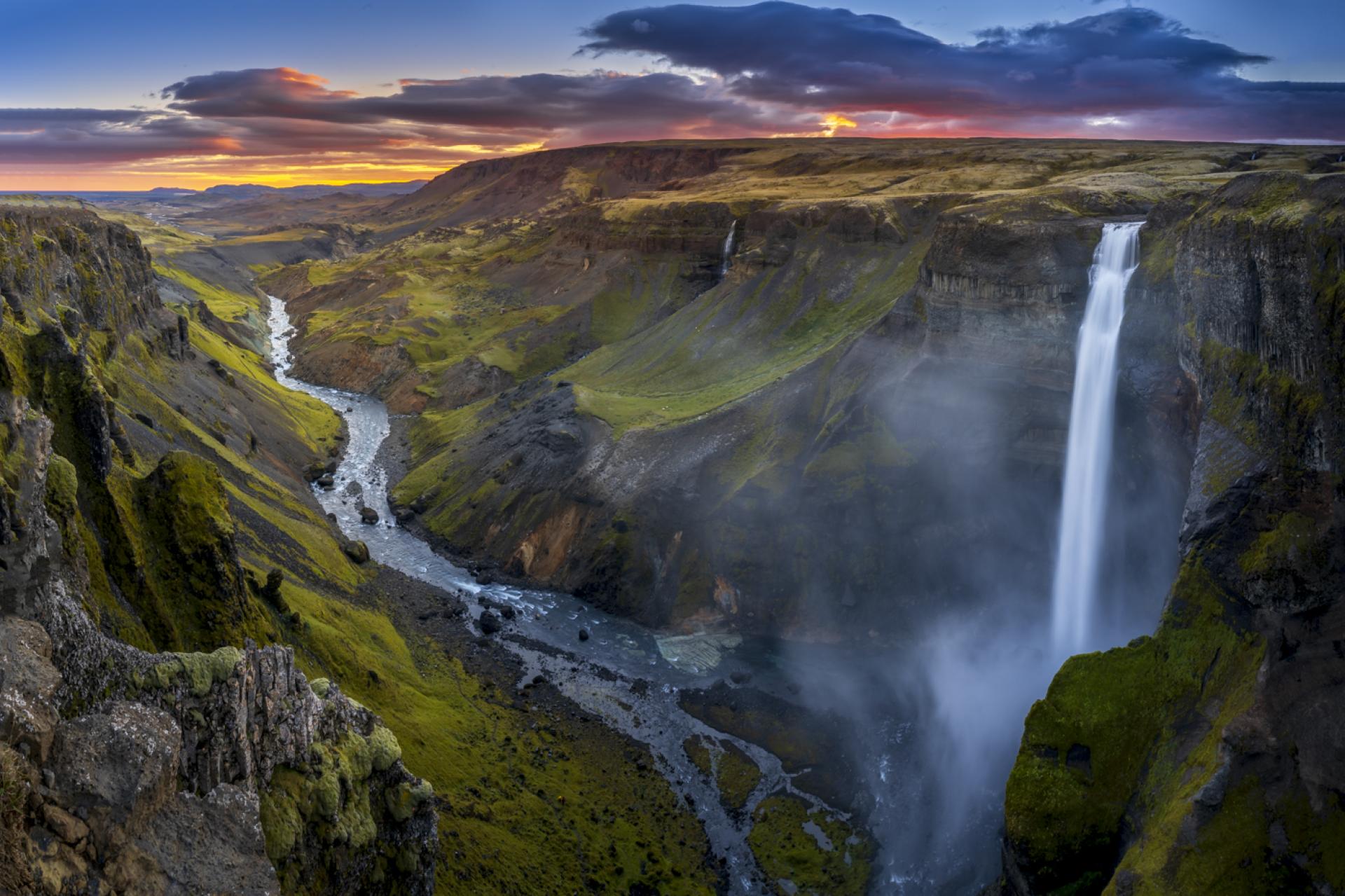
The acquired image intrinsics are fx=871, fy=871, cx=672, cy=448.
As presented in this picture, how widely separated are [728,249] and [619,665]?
95.8 metres

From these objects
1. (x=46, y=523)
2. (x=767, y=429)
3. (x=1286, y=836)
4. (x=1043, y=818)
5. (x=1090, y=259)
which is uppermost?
(x=1090, y=259)

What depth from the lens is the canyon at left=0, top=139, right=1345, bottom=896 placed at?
30.5 metres

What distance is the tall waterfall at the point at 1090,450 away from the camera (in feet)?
195

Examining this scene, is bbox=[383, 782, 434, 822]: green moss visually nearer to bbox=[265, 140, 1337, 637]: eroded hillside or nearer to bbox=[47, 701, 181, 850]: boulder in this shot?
bbox=[47, 701, 181, 850]: boulder

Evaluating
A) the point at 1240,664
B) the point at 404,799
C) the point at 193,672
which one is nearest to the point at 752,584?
the point at 1240,664

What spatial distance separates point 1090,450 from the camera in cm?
6072

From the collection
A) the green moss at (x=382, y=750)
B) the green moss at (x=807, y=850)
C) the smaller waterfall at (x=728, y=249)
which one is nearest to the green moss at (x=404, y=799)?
the green moss at (x=382, y=750)

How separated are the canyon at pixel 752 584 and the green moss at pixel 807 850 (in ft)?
0.80

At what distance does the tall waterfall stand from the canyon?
3.30ft

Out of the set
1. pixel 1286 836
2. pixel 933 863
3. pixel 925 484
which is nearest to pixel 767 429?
pixel 925 484

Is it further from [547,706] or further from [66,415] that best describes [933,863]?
[66,415]

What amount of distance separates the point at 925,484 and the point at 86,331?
235ft

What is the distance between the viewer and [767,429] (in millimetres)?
83562

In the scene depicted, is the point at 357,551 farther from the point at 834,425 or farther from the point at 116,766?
the point at 116,766
